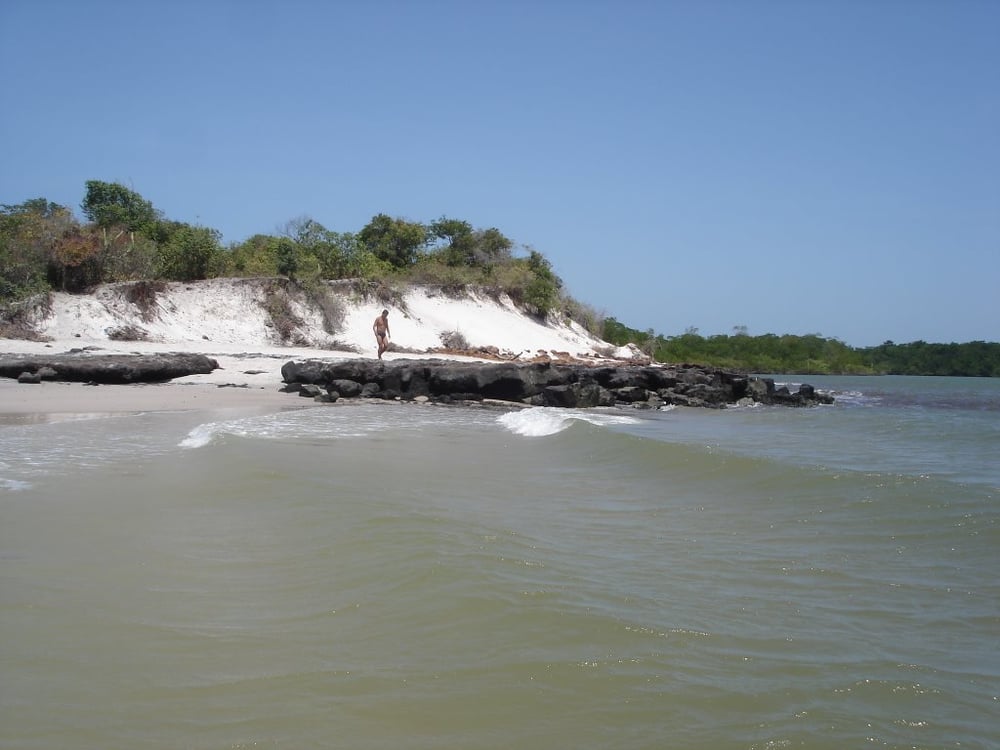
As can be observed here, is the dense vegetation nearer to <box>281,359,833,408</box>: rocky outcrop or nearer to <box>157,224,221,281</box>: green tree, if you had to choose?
<box>157,224,221,281</box>: green tree

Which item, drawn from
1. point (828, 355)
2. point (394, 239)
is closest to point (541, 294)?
point (394, 239)

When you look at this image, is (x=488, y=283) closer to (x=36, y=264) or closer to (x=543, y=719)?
(x=36, y=264)

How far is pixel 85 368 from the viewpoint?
1817 cm

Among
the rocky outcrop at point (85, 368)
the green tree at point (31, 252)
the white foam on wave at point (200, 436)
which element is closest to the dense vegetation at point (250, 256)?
the green tree at point (31, 252)

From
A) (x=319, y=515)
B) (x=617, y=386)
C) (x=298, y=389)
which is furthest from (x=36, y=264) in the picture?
(x=319, y=515)

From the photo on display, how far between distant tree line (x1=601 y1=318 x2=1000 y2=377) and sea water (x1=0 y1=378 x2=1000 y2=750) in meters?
58.6

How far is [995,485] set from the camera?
971 cm

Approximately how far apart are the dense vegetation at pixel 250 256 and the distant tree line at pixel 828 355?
844 inches

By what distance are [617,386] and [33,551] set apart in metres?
19.8

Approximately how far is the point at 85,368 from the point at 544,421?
10.4 meters

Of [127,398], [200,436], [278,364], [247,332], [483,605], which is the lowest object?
[483,605]

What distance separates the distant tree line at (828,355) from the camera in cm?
7406

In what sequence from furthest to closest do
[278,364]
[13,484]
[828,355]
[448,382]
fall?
[828,355] < [278,364] < [448,382] < [13,484]

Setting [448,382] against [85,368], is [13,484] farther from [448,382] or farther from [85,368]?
[448,382]
